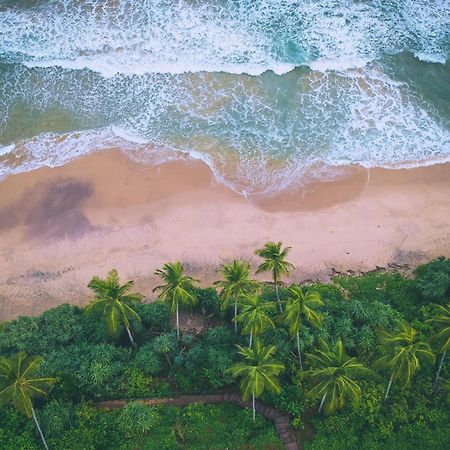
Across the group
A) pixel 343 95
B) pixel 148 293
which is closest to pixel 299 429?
pixel 148 293

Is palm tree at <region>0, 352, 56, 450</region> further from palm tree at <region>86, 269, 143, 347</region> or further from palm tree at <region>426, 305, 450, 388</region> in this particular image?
palm tree at <region>426, 305, 450, 388</region>

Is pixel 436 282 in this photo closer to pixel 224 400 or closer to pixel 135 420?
pixel 224 400

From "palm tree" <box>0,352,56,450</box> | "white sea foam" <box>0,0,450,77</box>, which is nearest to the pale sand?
"palm tree" <box>0,352,56,450</box>

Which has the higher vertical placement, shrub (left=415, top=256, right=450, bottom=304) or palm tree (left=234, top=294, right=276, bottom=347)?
palm tree (left=234, top=294, right=276, bottom=347)

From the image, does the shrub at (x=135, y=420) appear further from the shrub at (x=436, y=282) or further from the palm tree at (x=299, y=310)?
the shrub at (x=436, y=282)

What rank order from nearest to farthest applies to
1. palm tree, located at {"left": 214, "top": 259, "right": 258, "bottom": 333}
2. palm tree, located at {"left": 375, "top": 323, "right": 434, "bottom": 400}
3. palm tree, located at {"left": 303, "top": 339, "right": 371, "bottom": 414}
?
palm tree, located at {"left": 303, "top": 339, "right": 371, "bottom": 414}
palm tree, located at {"left": 375, "top": 323, "right": 434, "bottom": 400}
palm tree, located at {"left": 214, "top": 259, "right": 258, "bottom": 333}
